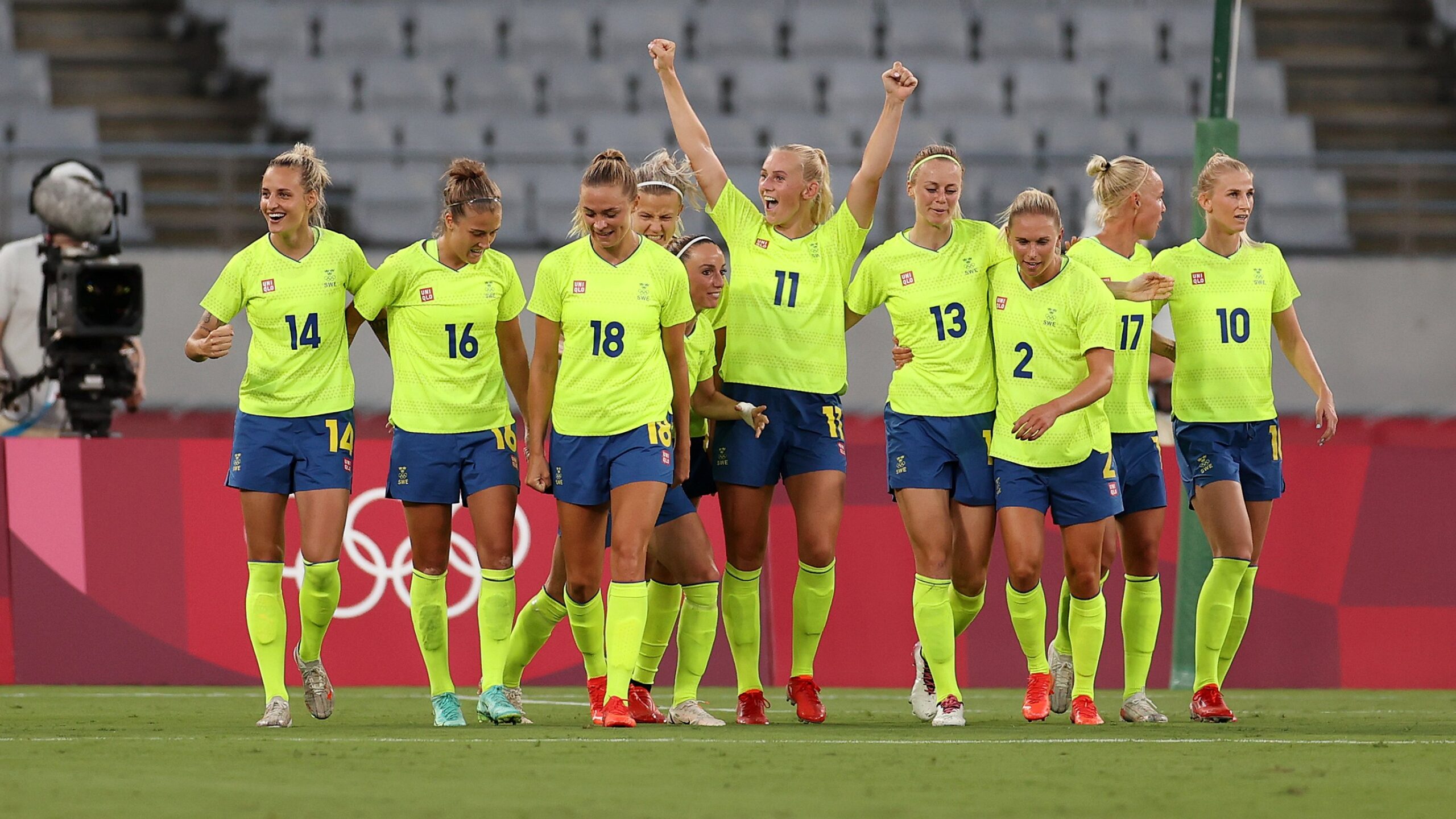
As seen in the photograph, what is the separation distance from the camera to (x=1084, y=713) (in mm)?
7438

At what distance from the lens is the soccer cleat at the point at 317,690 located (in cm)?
732

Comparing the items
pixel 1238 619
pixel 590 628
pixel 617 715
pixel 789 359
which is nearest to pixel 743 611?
pixel 590 628

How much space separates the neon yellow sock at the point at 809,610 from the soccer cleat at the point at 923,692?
1.42ft

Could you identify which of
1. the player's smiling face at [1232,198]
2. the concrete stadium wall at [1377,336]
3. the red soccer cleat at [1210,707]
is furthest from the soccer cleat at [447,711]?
the concrete stadium wall at [1377,336]

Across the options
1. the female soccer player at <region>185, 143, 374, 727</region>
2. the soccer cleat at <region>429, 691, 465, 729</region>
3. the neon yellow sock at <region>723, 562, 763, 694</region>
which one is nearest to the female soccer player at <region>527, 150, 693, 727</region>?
the soccer cleat at <region>429, 691, 465, 729</region>

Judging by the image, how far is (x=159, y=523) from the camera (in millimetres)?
9695

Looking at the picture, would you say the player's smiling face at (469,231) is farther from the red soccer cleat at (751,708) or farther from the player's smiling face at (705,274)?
the red soccer cleat at (751,708)

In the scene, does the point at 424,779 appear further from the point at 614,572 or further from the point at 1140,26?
the point at 1140,26

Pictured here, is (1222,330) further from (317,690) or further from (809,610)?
(317,690)

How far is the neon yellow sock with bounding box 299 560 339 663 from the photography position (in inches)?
287

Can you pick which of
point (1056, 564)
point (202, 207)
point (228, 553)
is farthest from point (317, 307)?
point (202, 207)

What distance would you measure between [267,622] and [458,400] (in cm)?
108

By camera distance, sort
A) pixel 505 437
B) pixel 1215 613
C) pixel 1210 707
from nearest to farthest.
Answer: pixel 505 437 → pixel 1210 707 → pixel 1215 613

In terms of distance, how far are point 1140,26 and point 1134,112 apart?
3.95 feet
